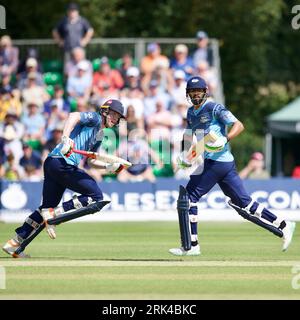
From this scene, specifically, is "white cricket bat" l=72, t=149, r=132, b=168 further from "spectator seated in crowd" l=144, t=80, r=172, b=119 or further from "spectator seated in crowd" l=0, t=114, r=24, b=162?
"spectator seated in crowd" l=144, t=80, r=172, b=119

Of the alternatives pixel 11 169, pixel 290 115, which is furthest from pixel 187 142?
pixel 290 115

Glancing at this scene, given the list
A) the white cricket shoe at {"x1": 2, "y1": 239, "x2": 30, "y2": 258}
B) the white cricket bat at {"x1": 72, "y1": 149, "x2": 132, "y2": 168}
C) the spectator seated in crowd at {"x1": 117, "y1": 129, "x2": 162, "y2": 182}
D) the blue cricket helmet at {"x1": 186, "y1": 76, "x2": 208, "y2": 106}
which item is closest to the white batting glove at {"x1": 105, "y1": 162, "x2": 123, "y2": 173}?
the white cricket bat at {"x1": 72, "y1": 149, "x2": 132, "y2": 168}

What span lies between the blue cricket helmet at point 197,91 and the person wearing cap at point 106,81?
29.9 ft

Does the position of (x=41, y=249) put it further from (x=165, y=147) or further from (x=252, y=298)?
(x=165, y=147)

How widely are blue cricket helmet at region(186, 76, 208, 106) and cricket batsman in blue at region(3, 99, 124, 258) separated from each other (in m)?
0.85

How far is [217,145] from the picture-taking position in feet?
39.8

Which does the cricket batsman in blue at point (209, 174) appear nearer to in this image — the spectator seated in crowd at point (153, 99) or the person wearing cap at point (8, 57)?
the spectator seated in crowd at point (153, 99)

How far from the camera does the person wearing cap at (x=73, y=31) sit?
22.3 metres

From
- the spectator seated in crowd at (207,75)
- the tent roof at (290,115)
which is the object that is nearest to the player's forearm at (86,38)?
the spectator seated in crowd at (207,75)

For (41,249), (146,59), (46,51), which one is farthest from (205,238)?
(46,51)

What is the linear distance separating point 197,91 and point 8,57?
36.2 feet

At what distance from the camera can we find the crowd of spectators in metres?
20.2

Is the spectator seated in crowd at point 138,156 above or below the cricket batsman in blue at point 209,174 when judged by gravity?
below

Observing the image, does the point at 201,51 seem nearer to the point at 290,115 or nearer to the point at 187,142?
the point at 290,115
